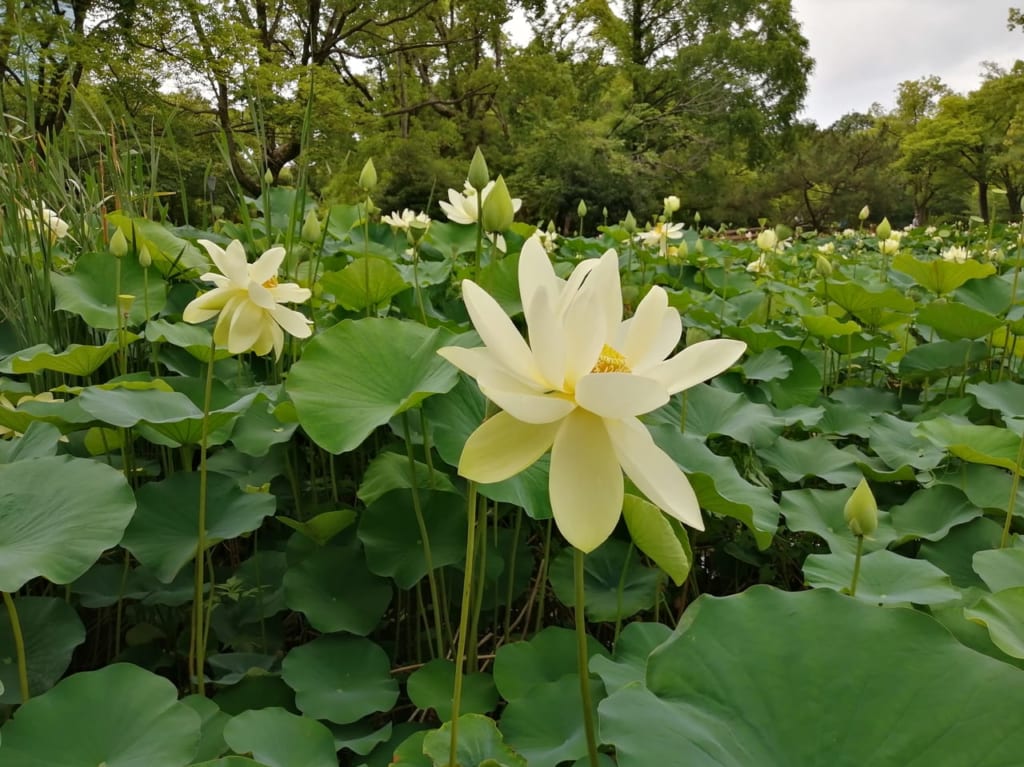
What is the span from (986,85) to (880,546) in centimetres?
1903

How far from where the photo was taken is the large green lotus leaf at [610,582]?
83 cm

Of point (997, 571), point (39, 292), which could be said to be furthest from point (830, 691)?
point (39, 292)

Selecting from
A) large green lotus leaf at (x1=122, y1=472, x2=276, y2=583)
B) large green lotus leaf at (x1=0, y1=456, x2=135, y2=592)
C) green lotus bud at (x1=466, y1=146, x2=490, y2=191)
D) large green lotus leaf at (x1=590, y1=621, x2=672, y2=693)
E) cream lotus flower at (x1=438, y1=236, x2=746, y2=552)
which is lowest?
large green lotus leaf at (x1=590, y1=621, x2=672, y2=693)

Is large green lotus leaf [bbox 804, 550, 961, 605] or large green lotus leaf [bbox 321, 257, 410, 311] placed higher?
large green lotus leaf [bbox 321, 257, 410, 311]

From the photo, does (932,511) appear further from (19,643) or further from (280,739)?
(19,643)

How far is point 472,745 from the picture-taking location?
0.55 m

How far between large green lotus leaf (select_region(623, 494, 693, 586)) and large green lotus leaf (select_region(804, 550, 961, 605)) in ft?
0.65

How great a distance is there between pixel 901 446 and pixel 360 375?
2.80 feet

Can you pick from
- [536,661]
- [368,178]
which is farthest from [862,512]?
[368,178]

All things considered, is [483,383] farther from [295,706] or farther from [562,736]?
[295,706]

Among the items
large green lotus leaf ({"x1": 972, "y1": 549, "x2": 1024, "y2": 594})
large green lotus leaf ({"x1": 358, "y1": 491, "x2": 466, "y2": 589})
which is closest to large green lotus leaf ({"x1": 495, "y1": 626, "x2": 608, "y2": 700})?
large green lotus leaf ({"x1": 358, "y1": 491, "x2": 466, "y2": 589})

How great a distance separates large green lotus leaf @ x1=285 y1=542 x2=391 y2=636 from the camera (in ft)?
2.55

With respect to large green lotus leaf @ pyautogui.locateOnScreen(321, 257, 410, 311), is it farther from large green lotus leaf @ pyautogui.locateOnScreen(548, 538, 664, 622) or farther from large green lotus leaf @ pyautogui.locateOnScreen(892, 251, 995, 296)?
large green lotus leaf @ pyautogui.locateOnScreen(892, 251, 995, 296)

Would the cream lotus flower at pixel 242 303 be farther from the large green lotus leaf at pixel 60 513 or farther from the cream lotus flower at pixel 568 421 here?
the cream lotus flower at pixel 568 421
